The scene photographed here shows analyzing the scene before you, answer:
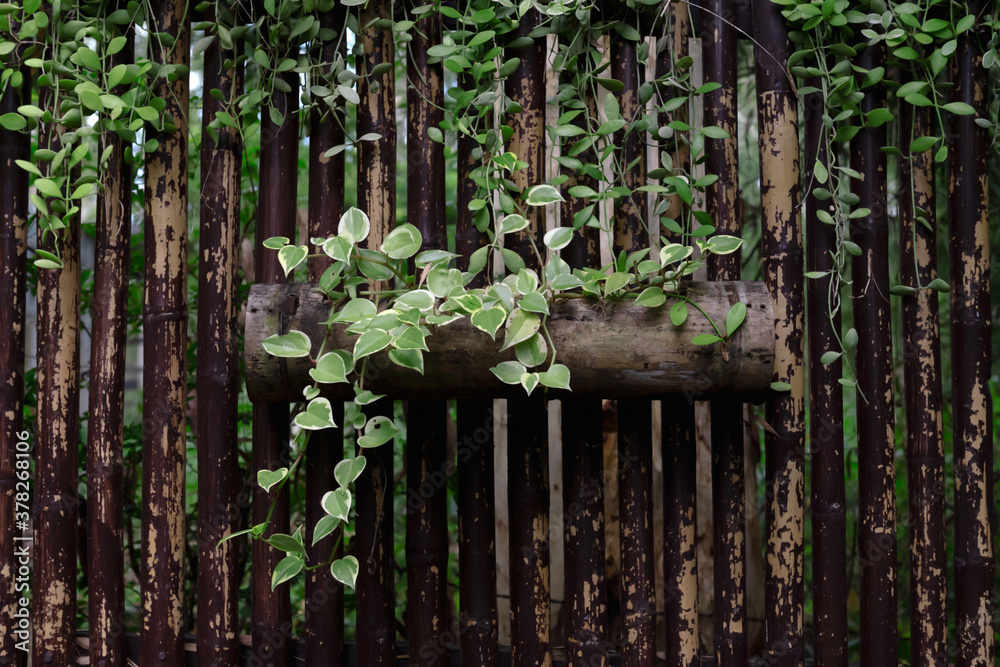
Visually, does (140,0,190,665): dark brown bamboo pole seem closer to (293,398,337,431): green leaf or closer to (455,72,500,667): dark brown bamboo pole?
(293,398,337,431): green leaf

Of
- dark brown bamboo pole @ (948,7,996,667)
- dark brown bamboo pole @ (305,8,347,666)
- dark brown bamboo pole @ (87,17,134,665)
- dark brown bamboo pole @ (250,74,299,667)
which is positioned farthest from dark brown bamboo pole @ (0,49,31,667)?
dark brown bamboo pole @ (948,7,996,667)

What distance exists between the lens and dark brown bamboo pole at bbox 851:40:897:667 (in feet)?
3.84

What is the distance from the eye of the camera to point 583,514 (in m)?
1.17

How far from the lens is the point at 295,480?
1.66 m

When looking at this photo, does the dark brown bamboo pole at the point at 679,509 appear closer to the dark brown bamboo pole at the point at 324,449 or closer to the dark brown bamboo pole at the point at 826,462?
the dark brown bamboo pole at the point at 826,462

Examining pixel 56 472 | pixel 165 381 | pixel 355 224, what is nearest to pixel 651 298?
pixel 355 224

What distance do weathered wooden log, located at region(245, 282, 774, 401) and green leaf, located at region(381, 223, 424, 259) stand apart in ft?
0.42

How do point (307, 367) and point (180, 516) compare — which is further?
point (180, 516)

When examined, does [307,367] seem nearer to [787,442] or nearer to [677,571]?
[677,571]

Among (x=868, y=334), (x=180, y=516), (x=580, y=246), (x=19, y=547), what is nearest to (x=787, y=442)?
(x=868, y=334)

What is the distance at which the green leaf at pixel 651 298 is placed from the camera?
985 mm

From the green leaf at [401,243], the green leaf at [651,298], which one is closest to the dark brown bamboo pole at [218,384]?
the green leaf at [401,243]

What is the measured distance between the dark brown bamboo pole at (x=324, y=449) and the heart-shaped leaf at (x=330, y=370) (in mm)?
234

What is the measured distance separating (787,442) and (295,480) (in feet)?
3.78
